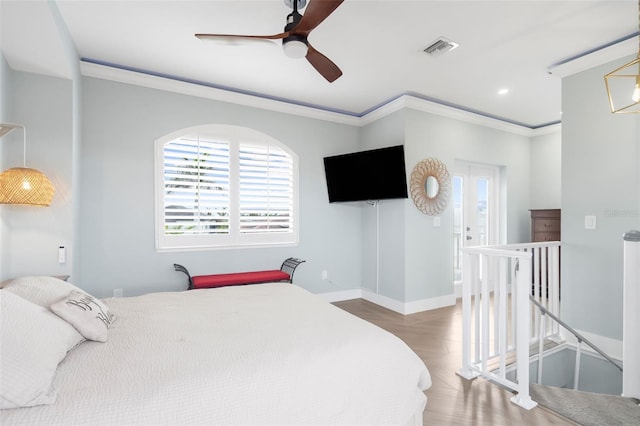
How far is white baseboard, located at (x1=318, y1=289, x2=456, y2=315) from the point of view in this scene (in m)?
3.86

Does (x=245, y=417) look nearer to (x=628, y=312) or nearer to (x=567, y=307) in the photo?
(x=628, y=312)

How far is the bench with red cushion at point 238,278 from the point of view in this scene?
323 cm

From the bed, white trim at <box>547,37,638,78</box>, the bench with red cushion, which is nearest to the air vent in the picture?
white trim at <box>547,37,638,78</box>

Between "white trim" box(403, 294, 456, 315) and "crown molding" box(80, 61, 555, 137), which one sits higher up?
"crown molding" box(80, 61, 555, 137)

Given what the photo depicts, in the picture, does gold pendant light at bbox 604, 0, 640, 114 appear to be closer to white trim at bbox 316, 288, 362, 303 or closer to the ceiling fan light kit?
the ceiling fan light kit

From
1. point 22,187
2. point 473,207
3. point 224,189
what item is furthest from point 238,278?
point 473,207

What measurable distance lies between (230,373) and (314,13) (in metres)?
1.82

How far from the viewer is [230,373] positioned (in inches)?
44.8

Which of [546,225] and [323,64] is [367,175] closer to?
[323,64]

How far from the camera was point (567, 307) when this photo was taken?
9.82 feet

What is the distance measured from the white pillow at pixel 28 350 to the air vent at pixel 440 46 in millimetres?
3221

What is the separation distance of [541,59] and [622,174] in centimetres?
131

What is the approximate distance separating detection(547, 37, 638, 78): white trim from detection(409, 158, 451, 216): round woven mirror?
154 centimetres

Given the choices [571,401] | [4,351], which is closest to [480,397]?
[571,401]
